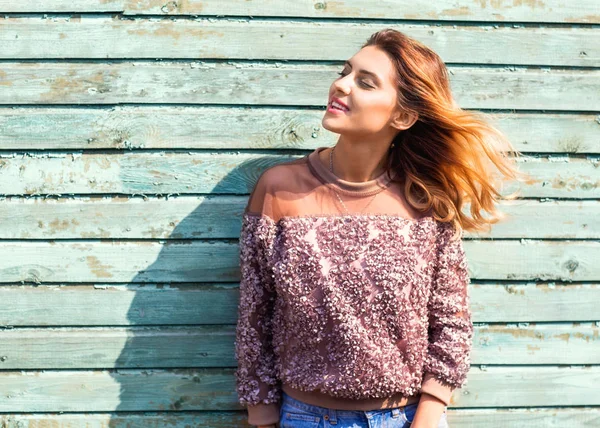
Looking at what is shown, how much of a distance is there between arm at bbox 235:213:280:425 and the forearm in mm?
475

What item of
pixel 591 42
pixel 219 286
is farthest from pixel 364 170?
pixel 591 42

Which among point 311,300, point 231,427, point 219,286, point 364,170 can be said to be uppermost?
point 364,170

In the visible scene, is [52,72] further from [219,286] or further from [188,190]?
[219,286]

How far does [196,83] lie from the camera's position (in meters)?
2.80

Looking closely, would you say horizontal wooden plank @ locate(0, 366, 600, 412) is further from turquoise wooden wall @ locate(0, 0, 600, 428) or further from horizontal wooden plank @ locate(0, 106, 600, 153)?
horizontal wooden plank @ locate(0, 106, 600, 153)

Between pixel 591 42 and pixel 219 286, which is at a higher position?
pixel 591 42

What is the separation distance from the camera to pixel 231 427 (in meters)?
2.90

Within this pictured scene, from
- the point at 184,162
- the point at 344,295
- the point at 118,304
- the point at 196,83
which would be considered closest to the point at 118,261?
the point at 118,304

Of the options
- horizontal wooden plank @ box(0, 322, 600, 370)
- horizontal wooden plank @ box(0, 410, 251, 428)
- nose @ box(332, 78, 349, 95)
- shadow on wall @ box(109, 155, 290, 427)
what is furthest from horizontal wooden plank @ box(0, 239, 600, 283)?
nose @ box(332, 78, 349, 95)

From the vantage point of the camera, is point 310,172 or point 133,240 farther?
point 133,240

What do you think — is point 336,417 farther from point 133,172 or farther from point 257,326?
point 133,172

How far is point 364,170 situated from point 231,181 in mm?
619

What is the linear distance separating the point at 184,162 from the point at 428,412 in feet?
4.24

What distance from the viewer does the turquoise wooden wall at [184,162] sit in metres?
2.78
